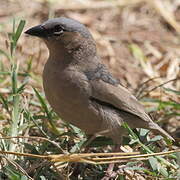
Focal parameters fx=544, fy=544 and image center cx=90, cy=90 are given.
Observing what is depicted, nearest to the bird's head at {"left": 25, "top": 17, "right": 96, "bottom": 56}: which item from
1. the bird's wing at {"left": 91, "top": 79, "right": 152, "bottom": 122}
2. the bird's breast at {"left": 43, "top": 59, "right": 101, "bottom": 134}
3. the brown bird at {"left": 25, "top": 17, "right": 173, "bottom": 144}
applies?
the brown bird at {"left": 25, "top": 17, "right": 173, "bottom": 144}

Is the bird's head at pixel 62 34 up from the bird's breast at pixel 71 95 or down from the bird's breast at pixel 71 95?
up

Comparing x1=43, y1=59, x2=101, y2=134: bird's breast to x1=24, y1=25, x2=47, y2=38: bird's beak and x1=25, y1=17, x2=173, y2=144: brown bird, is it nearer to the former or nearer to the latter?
x1=25, y1=17, x2=173, y2=144: brown bird

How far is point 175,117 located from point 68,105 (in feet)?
5.94

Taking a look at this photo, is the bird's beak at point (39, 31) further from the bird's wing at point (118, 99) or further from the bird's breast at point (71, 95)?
the bird's wing at point (118, 99)

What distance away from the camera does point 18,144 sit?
14.5 feet

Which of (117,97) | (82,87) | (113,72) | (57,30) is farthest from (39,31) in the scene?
(113,72)

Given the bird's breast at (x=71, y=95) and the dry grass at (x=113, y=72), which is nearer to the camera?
the bird's breast at (x=71, y=95)

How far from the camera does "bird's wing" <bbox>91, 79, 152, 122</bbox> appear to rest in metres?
4.27

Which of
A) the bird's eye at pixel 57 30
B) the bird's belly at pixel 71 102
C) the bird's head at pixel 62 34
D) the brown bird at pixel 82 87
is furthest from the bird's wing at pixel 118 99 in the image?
the bird's eye at pixel 57 30

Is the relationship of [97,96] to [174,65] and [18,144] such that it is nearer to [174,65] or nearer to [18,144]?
[18,144]

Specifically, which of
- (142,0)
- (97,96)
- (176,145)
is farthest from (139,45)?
(97,96)

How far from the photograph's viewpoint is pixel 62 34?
434 cm

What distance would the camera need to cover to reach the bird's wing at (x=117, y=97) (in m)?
4.27

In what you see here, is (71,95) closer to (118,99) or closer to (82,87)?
(82,87)
